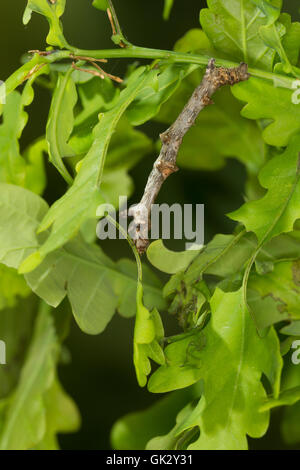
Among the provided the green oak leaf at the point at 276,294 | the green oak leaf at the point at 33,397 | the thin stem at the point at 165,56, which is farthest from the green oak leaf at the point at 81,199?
the green oak leaf at the point at 33,397

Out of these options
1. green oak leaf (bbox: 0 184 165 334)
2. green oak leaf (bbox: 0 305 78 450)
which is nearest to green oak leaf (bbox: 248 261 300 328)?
green oak leaf (bbox: 0 184 165 334)

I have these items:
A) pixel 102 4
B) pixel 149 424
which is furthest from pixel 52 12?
pixel 149 424

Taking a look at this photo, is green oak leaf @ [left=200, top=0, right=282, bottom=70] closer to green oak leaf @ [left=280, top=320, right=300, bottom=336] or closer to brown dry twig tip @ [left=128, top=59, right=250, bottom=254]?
brown dry twig tip @ [left=128, top=59, right=250, bottom=254]

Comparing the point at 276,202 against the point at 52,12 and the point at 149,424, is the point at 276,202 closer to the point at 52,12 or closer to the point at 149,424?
the point at 52,12

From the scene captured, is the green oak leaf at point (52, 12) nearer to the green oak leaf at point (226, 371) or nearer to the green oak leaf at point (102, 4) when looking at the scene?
the green oak leaf at point (102, 4)

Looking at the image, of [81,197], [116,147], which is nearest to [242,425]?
[81,197]

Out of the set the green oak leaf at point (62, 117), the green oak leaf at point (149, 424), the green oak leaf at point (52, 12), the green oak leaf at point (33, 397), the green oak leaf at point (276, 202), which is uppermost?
the green oak leaf at point (52, 12)

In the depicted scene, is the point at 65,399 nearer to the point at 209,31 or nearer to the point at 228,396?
the point at 228,396
